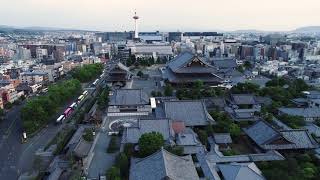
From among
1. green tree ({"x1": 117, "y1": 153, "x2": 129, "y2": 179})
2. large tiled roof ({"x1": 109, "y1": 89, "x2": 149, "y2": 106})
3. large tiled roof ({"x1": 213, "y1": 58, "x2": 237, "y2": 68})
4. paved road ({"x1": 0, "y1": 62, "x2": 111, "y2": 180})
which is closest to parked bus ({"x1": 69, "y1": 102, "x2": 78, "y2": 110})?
paved road ({"x1": 0, "y1": 62, "x2": 111, "y2": 180})

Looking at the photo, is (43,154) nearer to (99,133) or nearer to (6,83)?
(99,133)

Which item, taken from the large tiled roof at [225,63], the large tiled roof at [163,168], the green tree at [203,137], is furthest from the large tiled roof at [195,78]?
the large tiled roof at [163,168]

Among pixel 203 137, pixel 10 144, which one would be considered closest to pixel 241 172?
pixel 203 137

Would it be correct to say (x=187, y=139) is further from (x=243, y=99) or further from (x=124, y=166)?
(x=243, y=99)

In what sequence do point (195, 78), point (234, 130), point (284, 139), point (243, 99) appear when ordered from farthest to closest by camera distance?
1. point (195, 78)
2. point (243, 99)
3. point (234, 130)
4. point (284, 139)

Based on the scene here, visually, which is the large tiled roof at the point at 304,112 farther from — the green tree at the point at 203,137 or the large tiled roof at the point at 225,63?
the large tiled roof at the point at 225,63

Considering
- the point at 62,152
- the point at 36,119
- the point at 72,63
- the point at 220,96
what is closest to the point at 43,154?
the point at 62,152
